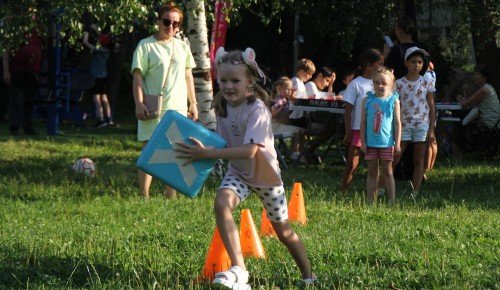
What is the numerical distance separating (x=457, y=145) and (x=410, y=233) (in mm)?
9567

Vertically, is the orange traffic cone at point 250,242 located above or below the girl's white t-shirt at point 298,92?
below

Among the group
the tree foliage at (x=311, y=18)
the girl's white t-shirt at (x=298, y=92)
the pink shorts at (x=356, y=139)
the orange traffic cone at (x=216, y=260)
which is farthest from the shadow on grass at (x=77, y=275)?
the girl's white t-shirt at (x=298, y=92)

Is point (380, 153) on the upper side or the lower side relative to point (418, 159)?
upper

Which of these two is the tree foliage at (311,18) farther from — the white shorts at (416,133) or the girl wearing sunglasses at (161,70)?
the white shorts at (416,133)

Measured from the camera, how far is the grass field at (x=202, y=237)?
617cm

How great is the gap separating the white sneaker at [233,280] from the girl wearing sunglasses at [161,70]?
4275mm

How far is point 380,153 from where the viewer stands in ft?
34.2

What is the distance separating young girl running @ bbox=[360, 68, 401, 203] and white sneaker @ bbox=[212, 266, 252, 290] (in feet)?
15.9

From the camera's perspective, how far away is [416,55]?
38.2 feet

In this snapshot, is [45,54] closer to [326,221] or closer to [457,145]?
[457,145]

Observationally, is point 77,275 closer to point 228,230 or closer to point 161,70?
point 228,230

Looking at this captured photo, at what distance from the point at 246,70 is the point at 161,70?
4.08 meters

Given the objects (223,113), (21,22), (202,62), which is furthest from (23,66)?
(223,113)

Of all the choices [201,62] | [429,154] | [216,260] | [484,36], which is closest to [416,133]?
[429,154]
